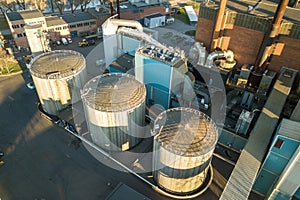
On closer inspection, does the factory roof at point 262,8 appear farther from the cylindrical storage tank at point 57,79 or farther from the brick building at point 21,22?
the brick building at point 21,22

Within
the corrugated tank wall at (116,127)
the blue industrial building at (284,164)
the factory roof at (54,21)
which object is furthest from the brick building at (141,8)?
the blue industrial building at (284,164)

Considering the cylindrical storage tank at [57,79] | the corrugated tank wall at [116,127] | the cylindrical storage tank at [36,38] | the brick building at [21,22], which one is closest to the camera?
the corrugated tank wall at [116,127]

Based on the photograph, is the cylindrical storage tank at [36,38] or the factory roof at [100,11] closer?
the cylindrical storage tank at [36,38]

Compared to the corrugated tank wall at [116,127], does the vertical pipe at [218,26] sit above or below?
above

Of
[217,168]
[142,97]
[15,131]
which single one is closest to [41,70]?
[15,131]

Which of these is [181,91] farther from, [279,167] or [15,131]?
[15,131]

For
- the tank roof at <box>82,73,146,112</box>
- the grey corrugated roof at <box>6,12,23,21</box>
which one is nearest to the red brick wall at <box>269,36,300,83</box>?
the tank roof at <box>82,73,146,112</box>

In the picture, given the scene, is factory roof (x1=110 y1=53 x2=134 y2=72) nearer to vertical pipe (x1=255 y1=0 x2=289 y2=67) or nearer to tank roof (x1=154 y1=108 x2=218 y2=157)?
tank roof (x1=154 y1=108 x2=218 y2=157)

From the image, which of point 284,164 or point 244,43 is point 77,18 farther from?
point 284,164
